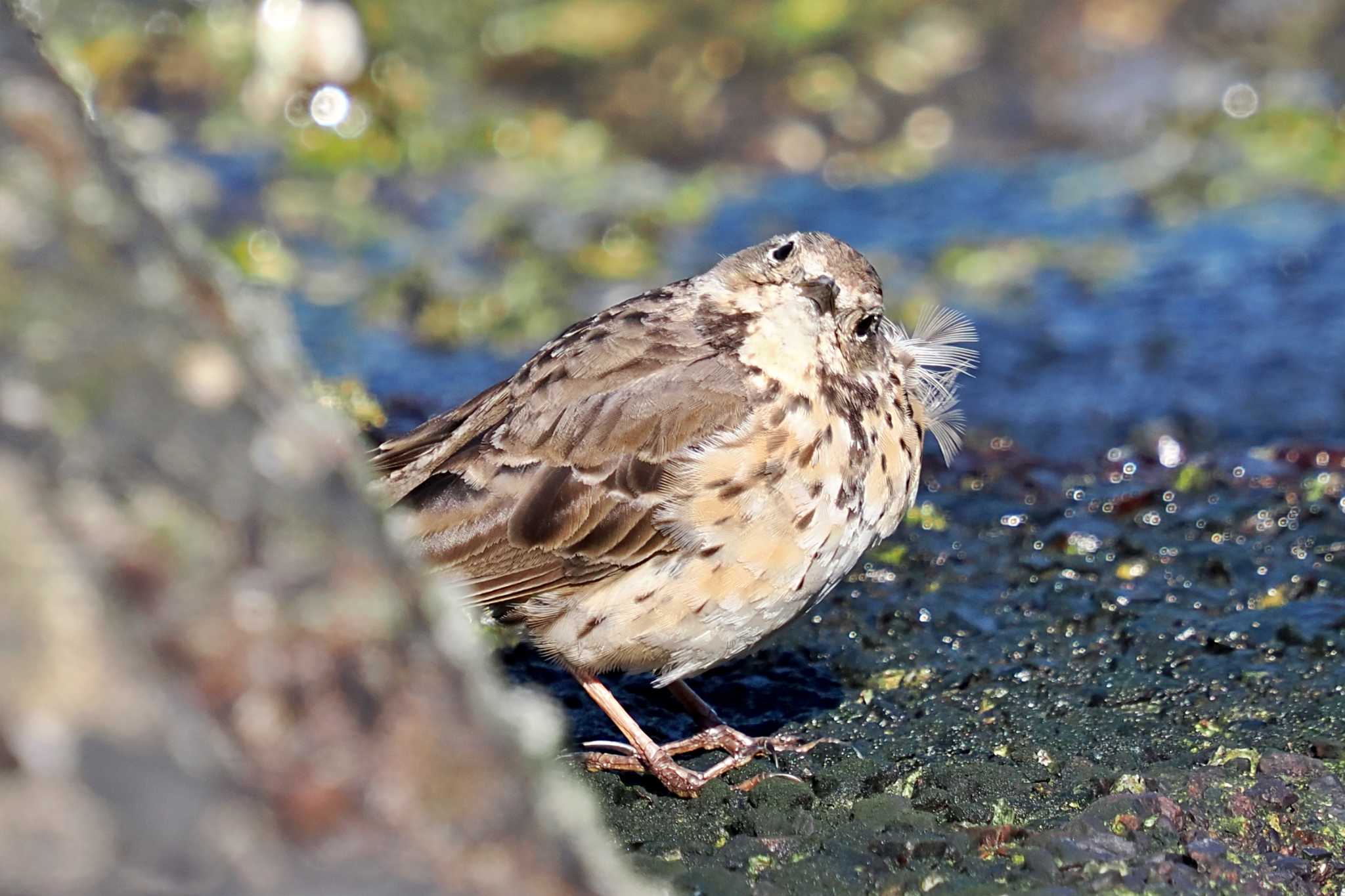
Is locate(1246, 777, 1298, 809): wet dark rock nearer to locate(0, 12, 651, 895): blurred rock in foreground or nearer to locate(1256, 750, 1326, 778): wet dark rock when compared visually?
locate(1256, 750, 1326, 778): wet dark rock

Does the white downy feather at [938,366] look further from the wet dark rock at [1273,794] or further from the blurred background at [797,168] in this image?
the blurred background at [797,168]

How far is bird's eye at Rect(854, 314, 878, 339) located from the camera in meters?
4.70

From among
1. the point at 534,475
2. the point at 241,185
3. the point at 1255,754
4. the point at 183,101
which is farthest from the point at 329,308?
the point at 1255,754

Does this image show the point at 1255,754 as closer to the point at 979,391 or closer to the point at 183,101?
the point at 979,391

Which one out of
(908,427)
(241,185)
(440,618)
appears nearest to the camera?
(440,618)

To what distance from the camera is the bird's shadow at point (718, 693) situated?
4.95 m

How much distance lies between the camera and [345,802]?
2.12 meters

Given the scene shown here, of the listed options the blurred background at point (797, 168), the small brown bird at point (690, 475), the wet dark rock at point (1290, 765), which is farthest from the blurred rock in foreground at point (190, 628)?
the blurred background at point (797, 168)

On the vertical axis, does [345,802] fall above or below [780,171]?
below

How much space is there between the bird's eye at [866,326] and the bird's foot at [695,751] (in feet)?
3.89

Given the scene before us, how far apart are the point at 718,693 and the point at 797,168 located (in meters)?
6.14

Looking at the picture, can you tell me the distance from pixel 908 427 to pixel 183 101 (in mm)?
7578

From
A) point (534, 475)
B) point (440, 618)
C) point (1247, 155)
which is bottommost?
point (440, 618)

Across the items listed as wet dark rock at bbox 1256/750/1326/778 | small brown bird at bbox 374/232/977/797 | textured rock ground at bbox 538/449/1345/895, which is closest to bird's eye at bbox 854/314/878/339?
small brown bird at bbox 374/232/977/797
